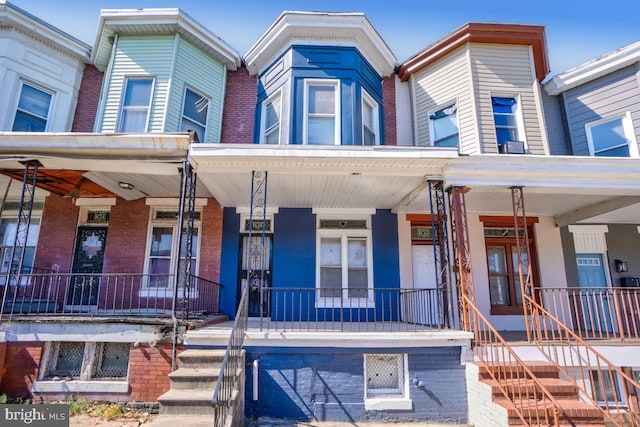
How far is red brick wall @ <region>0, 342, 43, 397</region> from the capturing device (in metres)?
5.43

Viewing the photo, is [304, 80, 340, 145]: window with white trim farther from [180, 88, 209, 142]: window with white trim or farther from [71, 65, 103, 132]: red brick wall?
[71, 65, 103, 132]: red brick wall

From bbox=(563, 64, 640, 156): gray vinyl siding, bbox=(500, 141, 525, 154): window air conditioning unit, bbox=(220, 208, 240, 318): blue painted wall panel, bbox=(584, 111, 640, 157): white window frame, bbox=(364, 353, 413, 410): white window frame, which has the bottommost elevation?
bbox=(364, 353, 413, 410): white window frame

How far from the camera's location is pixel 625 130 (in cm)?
817

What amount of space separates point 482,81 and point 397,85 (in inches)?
83.2

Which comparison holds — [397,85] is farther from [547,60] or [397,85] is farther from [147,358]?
[147,358]

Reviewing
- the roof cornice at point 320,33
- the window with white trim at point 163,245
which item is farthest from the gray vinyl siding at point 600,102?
the window with white trim at point 163,245

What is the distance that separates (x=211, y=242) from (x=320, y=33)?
5244mm

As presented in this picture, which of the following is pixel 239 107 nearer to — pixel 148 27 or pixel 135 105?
pixel 135 105

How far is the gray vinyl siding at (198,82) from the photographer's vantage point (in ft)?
26.7

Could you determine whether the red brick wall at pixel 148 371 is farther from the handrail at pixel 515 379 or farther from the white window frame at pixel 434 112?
the white window frame at pixel 434 112

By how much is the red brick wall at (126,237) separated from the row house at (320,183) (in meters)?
0.04

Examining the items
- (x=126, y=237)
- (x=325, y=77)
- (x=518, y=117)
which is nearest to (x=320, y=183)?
(x=325, y=77)

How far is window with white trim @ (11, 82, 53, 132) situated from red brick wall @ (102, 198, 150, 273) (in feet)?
8.40

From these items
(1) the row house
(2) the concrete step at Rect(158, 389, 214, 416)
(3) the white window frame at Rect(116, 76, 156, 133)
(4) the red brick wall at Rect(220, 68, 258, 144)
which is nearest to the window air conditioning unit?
(1) the row house
